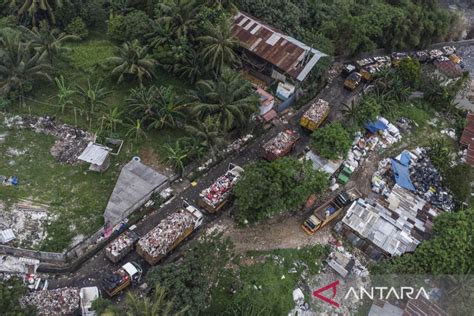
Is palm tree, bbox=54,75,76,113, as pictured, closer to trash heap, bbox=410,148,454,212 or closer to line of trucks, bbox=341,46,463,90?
line of trucks, bbox=341,46,463,90

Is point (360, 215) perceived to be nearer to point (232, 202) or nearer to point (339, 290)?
→ point (339, 290)

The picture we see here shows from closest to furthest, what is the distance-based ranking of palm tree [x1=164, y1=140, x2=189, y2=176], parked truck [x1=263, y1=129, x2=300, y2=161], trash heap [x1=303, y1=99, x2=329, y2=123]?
palm tree [x1=164, y1=140, x2=189, y2=176], parked truck [x1=263, y1=129, x2=300, y2=161], trash heap [x1=303, y1=99, x2=329, y2=123]

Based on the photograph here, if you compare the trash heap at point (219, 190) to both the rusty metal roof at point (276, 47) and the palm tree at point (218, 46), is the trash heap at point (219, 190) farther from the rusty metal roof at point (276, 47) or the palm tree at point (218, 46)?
the rusty metal roof at point (276, 47)

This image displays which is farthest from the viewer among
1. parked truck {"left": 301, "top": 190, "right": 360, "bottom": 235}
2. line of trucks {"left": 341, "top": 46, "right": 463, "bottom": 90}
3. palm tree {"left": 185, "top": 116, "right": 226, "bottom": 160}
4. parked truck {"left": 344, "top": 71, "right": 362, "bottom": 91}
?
line of trucks {"left": 341, "top": 46, "right": 463, "bottom": 90}

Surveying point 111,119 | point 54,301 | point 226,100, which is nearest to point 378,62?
point 226,100

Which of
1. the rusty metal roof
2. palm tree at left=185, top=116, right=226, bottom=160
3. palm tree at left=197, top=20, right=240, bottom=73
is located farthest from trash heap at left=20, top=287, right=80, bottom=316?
the rusty metal roof

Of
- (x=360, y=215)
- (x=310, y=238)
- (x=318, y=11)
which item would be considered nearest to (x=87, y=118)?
(x=310, y=238)

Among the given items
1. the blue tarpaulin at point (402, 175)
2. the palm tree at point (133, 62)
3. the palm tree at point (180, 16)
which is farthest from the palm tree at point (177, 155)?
the blue tarpaulin at point (402, 175)
